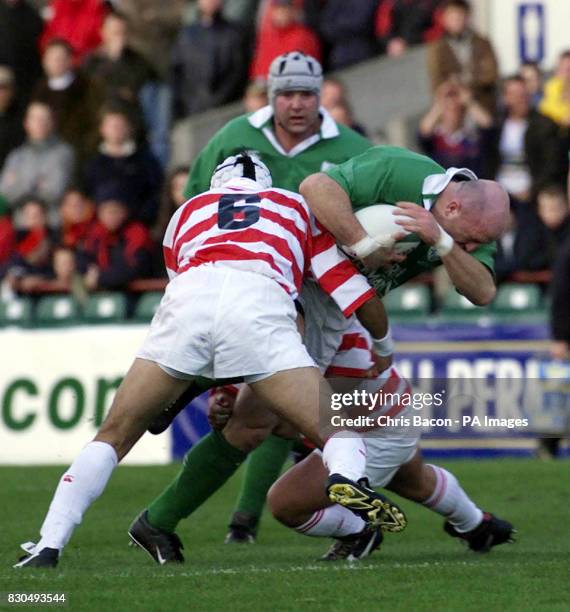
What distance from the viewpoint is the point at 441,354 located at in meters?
14.5

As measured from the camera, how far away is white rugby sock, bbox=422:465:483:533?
28.5ft

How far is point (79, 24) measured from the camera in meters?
18.8

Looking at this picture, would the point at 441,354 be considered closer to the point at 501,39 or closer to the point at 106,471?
the point at 501,39

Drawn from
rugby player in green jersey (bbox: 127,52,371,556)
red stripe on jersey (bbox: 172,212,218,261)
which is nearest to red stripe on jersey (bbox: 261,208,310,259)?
red stripe on jersey (bbox: 172,212,218,261)

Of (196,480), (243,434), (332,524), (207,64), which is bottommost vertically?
(332,524)

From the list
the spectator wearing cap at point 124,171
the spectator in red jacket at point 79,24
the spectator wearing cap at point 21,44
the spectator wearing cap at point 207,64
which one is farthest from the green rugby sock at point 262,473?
the spectator in red jacket at point 79,24

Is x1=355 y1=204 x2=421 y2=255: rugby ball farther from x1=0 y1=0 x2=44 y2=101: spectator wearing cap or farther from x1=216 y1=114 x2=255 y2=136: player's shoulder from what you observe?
x1=0 y1=0 x2=44 y2=101: spectator wearing cap

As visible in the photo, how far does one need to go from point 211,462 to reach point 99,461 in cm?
118

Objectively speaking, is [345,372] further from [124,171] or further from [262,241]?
[124,171]

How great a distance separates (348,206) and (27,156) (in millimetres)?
9697

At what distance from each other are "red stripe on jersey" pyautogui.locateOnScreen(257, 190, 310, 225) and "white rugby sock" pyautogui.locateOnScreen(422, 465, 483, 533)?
1.66m

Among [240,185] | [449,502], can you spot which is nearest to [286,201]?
[240,185]

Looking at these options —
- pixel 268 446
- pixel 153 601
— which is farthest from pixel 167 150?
pixel 153 601

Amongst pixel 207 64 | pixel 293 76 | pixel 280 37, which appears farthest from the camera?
pixel 207 64
